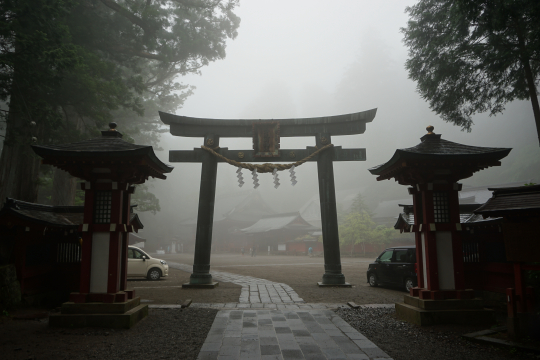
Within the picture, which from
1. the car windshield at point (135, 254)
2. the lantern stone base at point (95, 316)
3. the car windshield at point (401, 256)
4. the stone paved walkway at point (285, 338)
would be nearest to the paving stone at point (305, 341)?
the stone paved walkway at point (285, 338)

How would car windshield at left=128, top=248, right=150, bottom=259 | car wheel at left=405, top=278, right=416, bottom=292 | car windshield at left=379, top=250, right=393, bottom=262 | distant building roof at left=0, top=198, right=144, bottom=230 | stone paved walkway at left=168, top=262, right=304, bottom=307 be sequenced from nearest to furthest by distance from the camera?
distant building roof at left=0, top=198, right=144, bottom=230
stone paved walkway at left=168, top=262, right=304, bottom=307
car wheel at left=405, top=278, right=416, bottom=292
car windshield at left=379, top=250, right=393, bottom=262
car windshield at left=128, top=248, right=150, bottom=259

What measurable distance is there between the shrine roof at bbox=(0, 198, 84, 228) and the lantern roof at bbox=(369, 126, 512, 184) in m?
7.93

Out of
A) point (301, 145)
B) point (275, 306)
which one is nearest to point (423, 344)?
point (275, 306)

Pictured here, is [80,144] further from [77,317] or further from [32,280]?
[32,280]

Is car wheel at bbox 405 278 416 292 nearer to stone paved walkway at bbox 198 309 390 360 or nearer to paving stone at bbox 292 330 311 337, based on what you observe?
stone paved walkway at bbox 198 309 390 360

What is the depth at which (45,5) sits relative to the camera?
395 inches

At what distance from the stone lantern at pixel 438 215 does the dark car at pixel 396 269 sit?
381 cm

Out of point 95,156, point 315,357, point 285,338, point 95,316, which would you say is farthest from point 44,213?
point 315,357

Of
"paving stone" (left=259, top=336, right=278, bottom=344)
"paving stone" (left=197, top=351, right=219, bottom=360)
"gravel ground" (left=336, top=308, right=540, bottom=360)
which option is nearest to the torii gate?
"gravel ground" (left=336, top=308, right=540, bottom=360)

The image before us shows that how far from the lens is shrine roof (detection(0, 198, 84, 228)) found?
7.62m

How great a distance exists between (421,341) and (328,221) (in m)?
6.73

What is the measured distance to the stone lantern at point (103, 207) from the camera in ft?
21.4

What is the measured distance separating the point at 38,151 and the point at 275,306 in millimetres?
6165

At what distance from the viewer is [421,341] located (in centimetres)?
551
